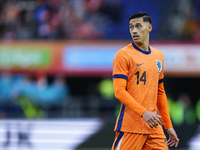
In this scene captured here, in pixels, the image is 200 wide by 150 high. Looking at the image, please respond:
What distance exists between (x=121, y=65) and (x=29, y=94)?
9.19 meters

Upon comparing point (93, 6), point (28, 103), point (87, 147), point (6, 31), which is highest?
point (93, 6)

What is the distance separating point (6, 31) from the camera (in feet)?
40.6

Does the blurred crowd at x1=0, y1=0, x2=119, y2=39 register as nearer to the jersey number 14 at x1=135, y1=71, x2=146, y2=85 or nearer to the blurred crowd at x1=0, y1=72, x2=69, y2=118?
the blurred crowd at x1=0, y1=72, x2=69, y2=118

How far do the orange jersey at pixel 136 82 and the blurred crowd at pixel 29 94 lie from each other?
27.5 ft

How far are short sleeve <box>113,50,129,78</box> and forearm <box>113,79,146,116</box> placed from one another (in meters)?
0.05

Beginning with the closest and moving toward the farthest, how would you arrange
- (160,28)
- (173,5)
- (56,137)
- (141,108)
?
(141,108), (56,137), (160,28), (173,5)

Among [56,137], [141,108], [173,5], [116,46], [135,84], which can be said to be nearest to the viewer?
[141,108]

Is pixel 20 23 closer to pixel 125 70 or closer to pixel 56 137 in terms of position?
pixel 56 137

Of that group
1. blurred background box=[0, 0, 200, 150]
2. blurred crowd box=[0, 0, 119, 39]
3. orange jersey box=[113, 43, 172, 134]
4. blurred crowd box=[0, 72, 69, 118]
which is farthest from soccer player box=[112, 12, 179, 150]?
blurred crowd box=[0, 0, 119, 39]

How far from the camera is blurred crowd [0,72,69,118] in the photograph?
11.6 m

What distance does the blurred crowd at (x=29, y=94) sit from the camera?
11.6 meters

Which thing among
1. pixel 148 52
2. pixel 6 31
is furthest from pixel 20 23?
pixel 148 52

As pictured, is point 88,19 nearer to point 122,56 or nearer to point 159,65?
point 159,65

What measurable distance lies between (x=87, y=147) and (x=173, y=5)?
29.6 feet
